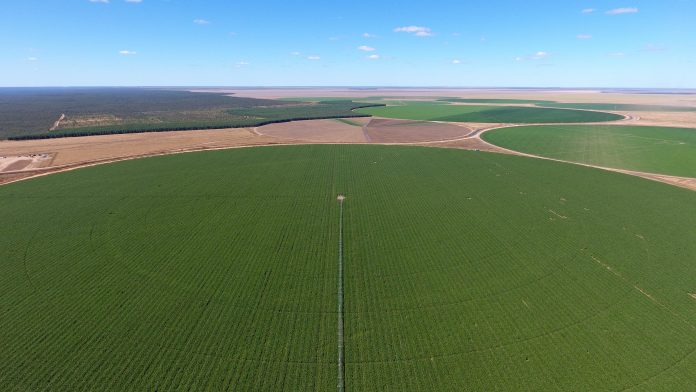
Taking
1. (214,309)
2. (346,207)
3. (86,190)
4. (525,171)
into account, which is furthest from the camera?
(525,171)

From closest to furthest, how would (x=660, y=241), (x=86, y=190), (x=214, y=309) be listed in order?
(x=214, y=309)
(x=660, y=241)
(x=86, y=190)

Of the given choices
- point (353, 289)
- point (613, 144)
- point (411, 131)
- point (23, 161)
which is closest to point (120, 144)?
point (23, 161)

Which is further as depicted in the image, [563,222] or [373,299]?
[563,222]

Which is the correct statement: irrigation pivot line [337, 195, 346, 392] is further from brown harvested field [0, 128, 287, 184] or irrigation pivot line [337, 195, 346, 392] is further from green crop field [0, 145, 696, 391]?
brown harvested field [0, 128, 287, 184]

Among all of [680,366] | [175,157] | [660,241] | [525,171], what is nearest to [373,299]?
[680,366]

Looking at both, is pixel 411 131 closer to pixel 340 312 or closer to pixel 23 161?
pixel 340 312

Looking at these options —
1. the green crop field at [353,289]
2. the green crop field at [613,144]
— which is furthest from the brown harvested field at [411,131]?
the green crop field at [353,289]

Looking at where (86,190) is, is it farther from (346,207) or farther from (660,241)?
(660,241)

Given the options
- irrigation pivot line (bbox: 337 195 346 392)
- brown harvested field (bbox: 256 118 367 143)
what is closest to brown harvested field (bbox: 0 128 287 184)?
brown harvested field (bbox: 256 118 367 143)

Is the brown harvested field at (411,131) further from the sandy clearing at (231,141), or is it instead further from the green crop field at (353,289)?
the green crop field at (353,289)
